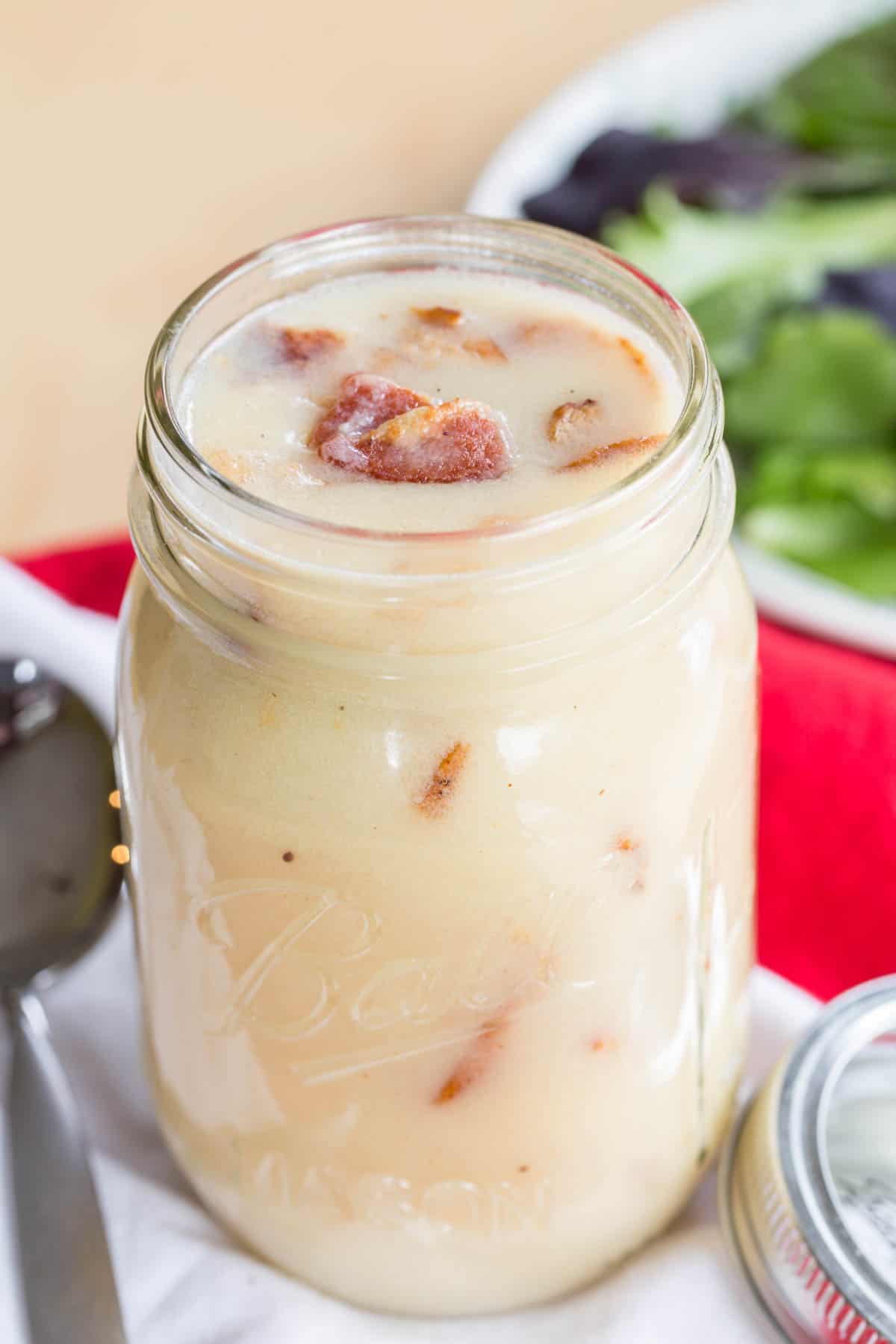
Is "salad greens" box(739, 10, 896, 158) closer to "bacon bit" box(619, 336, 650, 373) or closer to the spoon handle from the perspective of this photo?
"bacon bit" box(619, 336, 650, 373)

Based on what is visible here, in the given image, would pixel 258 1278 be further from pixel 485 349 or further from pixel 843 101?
pixel 843 101

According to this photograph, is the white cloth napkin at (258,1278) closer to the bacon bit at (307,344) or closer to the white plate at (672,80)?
the bacon bit at (307,344)

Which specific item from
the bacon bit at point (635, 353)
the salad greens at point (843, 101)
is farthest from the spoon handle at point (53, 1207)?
the salad greens at point (843, 101)

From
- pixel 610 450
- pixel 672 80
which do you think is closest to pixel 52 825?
pixel 610 450

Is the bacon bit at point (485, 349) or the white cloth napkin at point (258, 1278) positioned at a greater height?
the bacon bit at point (485, 349)

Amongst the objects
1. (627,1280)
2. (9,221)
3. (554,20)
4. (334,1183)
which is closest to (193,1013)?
(334,1183)

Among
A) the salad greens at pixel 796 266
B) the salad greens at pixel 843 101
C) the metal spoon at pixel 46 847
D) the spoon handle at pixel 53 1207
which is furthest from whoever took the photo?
the salad greens at pixel 843 101
